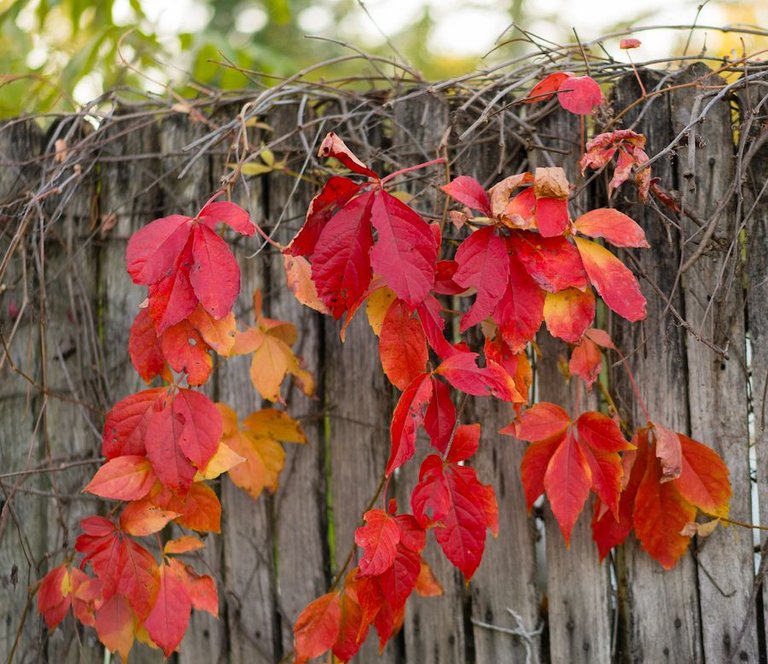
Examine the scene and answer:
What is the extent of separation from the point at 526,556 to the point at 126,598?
96 centimetres

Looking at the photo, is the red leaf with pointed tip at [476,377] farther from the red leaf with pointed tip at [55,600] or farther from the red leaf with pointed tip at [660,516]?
the red leaf with pointed tip at [55,600]

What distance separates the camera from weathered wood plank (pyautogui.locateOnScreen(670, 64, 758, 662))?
1.58m

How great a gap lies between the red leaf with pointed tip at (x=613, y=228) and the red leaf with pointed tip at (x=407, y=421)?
0.44 m

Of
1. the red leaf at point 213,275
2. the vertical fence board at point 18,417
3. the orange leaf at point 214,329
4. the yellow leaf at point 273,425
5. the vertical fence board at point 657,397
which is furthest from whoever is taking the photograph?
the vertical fence board at point 18,417

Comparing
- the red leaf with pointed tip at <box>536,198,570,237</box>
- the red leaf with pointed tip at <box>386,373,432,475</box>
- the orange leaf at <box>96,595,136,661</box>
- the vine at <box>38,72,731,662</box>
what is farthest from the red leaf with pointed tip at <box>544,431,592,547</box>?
the orange leaf at <box>96,595,136,661</box>

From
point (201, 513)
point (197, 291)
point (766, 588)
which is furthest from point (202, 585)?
point (766, 588)

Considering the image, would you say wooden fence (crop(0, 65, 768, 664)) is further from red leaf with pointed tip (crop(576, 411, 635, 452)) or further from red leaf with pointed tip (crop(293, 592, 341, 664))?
red leaf with pointed tip (crop(293, 592, 341, 664))

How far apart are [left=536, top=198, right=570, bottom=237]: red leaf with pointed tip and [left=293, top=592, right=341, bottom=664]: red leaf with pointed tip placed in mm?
897

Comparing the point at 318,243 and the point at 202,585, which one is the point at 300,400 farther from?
the point at 318,243

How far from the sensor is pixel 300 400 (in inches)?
73.5

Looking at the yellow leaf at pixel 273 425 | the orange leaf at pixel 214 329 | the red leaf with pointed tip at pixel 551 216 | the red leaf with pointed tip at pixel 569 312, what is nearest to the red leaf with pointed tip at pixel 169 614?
the yellow leaf at pixel 273 425

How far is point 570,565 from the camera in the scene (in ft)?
5.51

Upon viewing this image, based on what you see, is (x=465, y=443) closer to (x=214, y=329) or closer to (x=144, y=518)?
(x=214, y=329)

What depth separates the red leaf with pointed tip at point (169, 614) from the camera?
148 centimetres
